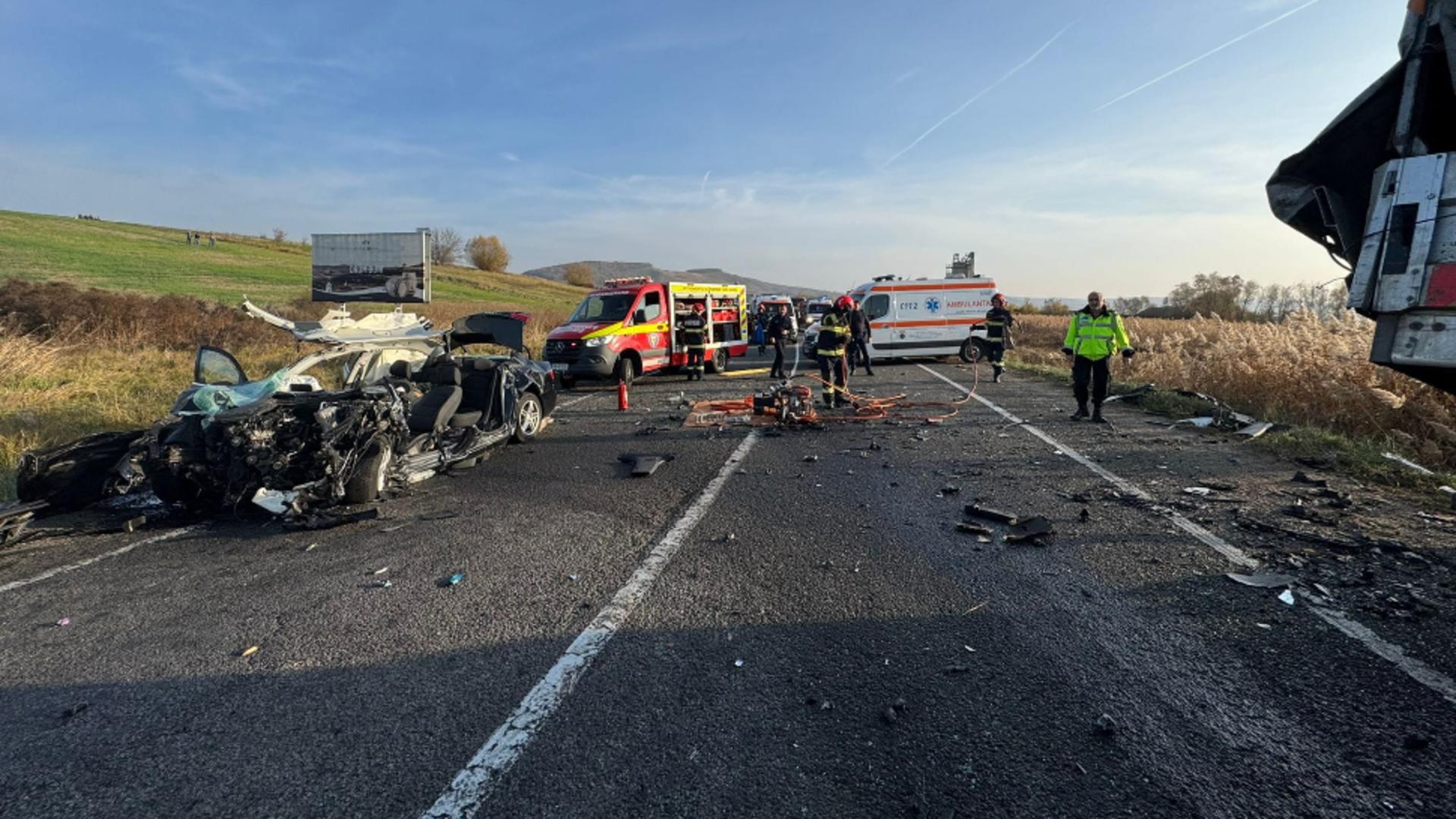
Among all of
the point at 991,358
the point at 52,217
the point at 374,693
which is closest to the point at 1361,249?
the point at 374,693

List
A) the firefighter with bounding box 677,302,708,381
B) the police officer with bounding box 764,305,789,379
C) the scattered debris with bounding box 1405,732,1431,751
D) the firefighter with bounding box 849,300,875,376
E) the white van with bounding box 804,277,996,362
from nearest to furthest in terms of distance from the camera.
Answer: the scattered debris with bounding box 1405,732,1431,751 < the firefighter with bounding box 849,300,875,376 < the firefighter with bounding box 677,302,708,381 < the police officer with bounding box 764,305,789,379 < the white van with bounding box 804,277,996,362

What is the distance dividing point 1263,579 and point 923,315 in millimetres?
15072

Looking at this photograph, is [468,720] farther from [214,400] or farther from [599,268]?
[599,268]

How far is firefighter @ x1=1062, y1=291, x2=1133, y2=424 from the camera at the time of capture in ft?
30.6

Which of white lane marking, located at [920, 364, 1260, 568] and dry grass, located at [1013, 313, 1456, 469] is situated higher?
dry grass, located at [1013, 313, 1456, 469]

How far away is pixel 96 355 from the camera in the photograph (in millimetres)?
14016

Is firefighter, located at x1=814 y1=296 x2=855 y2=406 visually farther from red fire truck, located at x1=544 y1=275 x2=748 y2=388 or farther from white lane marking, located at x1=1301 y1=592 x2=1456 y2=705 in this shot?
white lane marking, located at x1=1301 y1=592 x2=1456 y2=705

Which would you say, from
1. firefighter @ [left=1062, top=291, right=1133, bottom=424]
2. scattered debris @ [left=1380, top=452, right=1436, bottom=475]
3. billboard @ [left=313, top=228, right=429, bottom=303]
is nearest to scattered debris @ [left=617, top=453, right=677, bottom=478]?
firefighter @ [left=1062, top=291, right=1133, bottom=424]

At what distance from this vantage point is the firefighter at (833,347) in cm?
1119

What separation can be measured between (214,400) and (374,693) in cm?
421

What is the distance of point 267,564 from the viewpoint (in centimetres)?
466

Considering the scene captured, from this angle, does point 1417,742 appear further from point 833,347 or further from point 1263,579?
point 833,347

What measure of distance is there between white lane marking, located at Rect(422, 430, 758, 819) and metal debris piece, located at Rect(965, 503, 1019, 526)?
7.72 ft

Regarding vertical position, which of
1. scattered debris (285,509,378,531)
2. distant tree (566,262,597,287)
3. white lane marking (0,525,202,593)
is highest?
distant tree (566,262,597,287)
